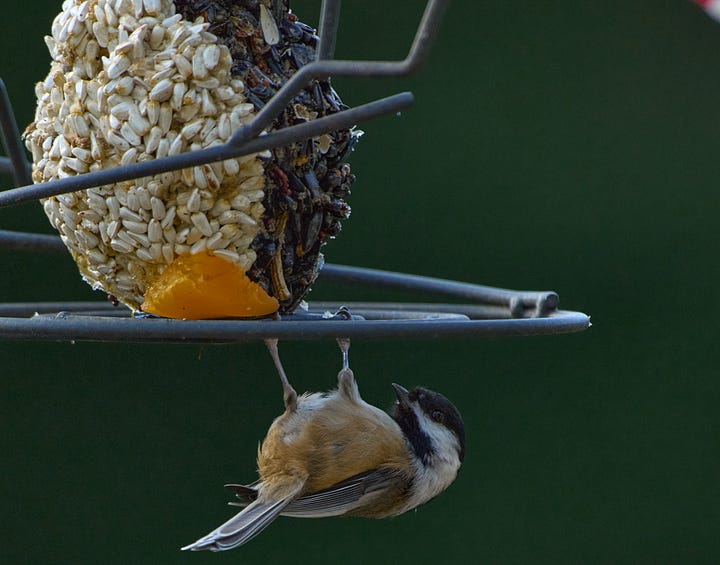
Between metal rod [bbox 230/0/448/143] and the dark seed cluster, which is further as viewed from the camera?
the dark seed cluster

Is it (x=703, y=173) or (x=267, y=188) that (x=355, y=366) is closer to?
(x=703, y=173)

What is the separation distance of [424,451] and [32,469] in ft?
4.90

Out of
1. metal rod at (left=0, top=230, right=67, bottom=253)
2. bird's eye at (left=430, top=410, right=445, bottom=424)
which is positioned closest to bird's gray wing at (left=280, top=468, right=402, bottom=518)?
bird's eye at (left=430, top=410, right=445, bottom=424)

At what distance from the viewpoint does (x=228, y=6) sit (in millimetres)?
1636

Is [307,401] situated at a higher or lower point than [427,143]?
lower

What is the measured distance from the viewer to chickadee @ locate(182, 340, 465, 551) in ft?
7.24

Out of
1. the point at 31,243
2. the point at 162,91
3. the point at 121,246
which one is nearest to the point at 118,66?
the point at 162,91

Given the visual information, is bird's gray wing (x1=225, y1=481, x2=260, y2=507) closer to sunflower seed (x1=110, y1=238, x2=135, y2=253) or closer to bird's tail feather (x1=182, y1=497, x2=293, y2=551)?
bird's tail feather (x1=182, y1=497, x2=293, y2=551)

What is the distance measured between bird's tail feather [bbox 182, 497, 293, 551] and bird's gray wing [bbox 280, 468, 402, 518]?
2.7 inches

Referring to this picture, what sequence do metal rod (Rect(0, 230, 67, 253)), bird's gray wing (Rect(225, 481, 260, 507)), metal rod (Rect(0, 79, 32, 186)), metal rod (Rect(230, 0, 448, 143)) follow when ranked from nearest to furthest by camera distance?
metal rod (Rect(230, 0, 448, 143))
metal rod (Rect(0, 79, 32, 186))
metal rod (Rect(0, 230, 67, 253))
bird's gray wing (Rect(225, 481, 260, 507))

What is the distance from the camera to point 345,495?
221 centimetres

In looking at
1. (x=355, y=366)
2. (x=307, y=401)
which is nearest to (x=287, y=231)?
(x=307, y=401)

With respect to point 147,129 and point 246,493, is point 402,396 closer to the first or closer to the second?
point 246,493

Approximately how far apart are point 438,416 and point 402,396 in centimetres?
10
